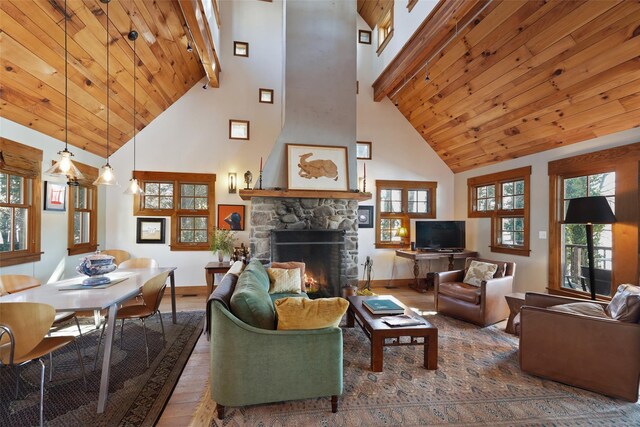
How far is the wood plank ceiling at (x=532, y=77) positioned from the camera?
8.67 ft

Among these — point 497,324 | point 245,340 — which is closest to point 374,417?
point 245,340

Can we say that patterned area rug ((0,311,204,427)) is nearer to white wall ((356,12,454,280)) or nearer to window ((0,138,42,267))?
window ((0,138,42,267))

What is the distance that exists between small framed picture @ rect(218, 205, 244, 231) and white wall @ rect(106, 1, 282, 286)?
0.13 meters

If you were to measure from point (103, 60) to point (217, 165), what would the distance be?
2105 millimetres

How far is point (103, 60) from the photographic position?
3186mm

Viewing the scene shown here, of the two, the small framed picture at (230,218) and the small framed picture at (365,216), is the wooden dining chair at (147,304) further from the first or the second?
the small framed picture at (365,216)

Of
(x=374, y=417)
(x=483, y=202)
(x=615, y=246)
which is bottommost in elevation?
(x=374, y=417)

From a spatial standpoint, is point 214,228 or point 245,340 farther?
point 214,228

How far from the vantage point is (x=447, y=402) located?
2.07 metres

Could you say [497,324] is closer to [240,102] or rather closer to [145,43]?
[240,102]

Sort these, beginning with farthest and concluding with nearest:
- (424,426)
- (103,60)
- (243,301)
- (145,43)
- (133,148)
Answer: (133,148) → (145,43) → (103,60) → (243,301) → (424,426)

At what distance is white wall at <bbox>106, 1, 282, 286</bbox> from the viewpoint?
15.6ft

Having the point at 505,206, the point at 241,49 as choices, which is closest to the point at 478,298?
the point at 505,206

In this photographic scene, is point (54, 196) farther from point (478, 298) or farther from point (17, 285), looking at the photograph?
point (478, 298)
